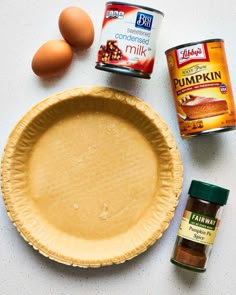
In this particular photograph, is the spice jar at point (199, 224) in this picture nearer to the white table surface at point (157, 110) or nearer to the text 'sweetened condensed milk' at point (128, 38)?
the white table surface at point (157, 110)

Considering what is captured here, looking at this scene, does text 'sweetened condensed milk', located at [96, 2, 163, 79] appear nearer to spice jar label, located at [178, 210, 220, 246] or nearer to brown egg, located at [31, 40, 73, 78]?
brown egg, located at [31, 40, 73, 78]

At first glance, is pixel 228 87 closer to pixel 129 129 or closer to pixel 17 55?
pixel 129 129

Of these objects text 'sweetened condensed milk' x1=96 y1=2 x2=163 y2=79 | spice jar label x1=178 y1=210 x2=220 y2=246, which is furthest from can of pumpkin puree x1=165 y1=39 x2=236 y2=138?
spice jar label x1=178 y1=210 x2=220 y2=246

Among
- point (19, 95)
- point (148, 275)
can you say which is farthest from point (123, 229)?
point (19, 95)

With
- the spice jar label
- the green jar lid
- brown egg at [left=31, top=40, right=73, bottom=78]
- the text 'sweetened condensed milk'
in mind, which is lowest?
the spice jar label

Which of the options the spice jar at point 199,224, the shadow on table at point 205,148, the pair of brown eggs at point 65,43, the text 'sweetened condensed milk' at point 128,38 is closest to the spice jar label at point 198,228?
the spice jar at point 199,224

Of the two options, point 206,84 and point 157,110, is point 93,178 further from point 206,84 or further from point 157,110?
point 206,84
